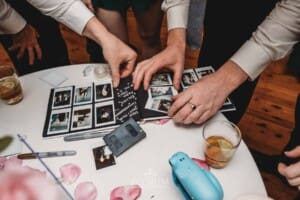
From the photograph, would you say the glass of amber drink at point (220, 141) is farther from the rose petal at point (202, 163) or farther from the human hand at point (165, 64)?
the human hand at point (165, 64)

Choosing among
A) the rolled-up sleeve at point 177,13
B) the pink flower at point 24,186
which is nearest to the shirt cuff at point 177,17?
the rolled-up sleeve at point 177,13

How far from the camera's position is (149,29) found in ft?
4.65

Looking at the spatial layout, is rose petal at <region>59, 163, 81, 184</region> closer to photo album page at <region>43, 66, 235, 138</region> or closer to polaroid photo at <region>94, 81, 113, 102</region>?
photo album page at <region>43, 66, 235, 138</region>

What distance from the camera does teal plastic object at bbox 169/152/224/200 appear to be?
52cm

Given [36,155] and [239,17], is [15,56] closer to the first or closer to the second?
[36,155]

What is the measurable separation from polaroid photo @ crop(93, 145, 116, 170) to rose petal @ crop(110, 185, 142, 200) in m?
0.07

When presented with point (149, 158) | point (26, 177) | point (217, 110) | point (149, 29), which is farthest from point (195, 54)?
point (26, 177)

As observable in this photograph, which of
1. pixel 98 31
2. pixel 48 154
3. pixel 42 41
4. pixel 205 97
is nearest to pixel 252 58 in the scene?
pixel 205 97

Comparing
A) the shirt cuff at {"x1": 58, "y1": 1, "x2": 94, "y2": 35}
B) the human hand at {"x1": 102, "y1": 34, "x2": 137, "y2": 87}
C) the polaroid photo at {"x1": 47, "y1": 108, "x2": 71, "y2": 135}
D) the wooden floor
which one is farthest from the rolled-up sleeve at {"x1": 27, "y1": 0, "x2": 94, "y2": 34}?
the wooden floor

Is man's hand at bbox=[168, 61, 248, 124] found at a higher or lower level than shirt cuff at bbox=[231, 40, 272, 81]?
lower

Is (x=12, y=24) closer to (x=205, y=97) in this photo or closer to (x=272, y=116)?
(x=205, y=97)

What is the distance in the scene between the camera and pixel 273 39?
2.43 ft

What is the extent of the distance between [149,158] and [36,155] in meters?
0.28

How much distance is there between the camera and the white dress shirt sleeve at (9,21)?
1.02 meters
